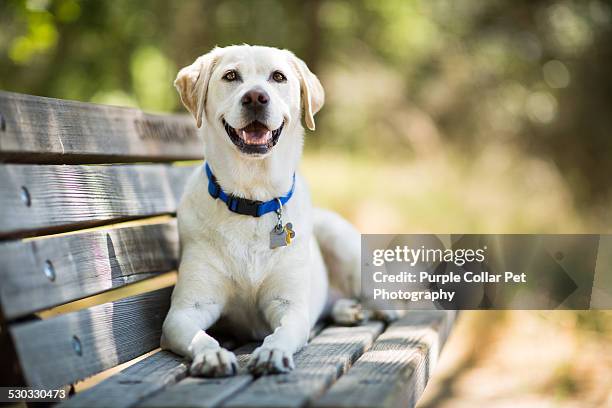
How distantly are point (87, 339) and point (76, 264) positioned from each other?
27 cm

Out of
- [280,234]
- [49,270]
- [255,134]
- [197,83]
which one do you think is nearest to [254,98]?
[255,134]

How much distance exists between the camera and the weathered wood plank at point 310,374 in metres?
1.91

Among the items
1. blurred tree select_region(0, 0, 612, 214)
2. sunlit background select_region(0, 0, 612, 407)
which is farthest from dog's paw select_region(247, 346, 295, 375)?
blurred tree select_region(0, 0, 612, 214)

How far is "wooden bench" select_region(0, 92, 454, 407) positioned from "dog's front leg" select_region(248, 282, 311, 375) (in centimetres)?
5

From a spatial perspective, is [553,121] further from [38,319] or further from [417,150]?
[38,319]

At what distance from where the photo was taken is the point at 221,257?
286cm

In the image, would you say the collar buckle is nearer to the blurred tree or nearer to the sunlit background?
the sunlit background

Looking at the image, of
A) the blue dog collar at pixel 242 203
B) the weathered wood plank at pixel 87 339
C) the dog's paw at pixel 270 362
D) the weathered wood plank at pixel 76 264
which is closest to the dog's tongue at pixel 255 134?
the blue dog collar at pixel 242 203

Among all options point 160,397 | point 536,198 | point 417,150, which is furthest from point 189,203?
point 417,150

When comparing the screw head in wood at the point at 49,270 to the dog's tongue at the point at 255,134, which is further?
the dog's tongue at the point at 255,134

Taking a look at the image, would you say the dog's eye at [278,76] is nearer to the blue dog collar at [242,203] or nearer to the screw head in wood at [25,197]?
the blue dog collar at [242,203]

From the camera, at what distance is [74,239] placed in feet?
8.14

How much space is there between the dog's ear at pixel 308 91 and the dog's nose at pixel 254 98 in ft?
1.38

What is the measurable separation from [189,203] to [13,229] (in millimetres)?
980
